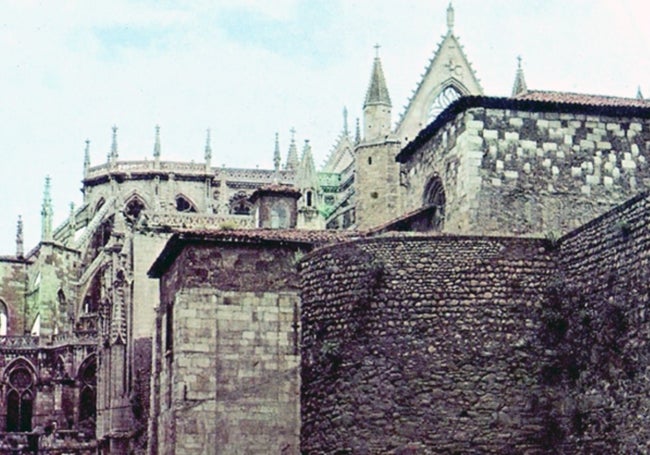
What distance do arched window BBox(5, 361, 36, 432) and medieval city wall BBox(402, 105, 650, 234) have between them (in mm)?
47681

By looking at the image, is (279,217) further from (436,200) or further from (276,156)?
(276,156)

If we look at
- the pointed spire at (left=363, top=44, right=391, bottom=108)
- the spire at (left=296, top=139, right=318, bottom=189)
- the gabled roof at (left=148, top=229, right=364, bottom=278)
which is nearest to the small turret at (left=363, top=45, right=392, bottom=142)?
the pointed spire at (left=363, top=44, right=391, bottom=108)

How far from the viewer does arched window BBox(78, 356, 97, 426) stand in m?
75.8

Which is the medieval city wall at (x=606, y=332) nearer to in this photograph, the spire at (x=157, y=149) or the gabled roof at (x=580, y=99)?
the gabled roof at (x=580, y=99)

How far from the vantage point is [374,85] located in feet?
229

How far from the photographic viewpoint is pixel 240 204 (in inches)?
3770

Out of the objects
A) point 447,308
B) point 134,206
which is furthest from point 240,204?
point 447,308

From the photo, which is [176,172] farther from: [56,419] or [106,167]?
[56,419]

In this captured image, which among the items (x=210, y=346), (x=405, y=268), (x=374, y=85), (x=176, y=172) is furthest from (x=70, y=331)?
(x=405, y=268)

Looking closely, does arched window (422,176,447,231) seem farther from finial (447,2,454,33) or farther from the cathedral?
finial (447,2,454,33)

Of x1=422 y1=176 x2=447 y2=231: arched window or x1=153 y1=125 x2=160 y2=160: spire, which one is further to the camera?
x1=153 y1=125 x2=160 y2=160: spire

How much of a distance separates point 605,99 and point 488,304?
1190cm

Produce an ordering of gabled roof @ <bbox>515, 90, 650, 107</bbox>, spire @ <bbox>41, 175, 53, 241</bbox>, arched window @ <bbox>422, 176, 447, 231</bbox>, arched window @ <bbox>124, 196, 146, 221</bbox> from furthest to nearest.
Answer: arched window @ <bbox>124, 196, 146, 221</bbox> < spire @ <bbox>41, 175, 53, 241</bbox> < arched window @ <bbox>422, 176, 447, 231</bbox> < gabled roof @ <bbox>515, 90, 650, 107</bbox>

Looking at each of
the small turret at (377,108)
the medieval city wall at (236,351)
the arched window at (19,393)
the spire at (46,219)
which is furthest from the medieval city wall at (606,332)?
the spire at (46,219)
